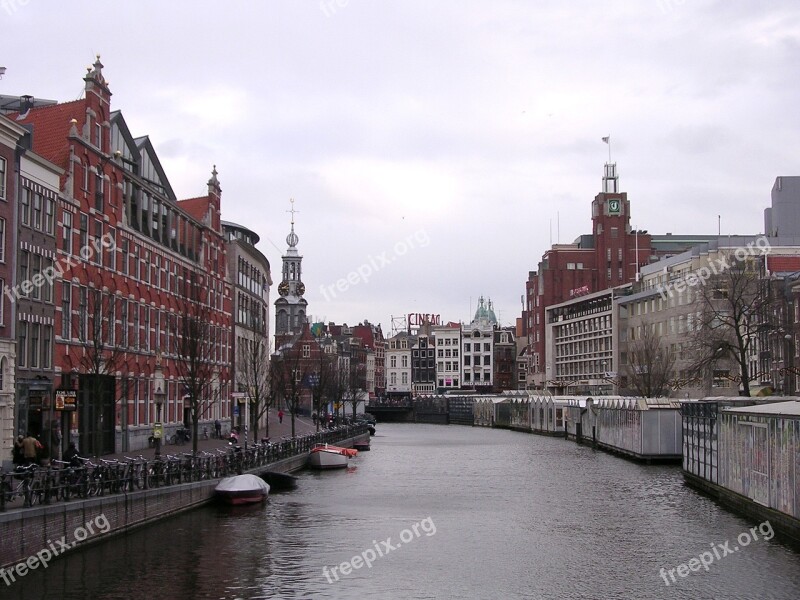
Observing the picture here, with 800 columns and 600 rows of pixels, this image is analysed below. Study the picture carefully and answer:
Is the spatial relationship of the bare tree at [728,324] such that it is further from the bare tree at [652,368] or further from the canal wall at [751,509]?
the bare tree at [652,368]

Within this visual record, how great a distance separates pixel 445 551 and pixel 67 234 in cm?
2820

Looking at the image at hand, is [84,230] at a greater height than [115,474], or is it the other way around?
[84,230]

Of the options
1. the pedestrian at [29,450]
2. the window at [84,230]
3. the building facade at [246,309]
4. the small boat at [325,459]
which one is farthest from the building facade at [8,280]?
the building facade at [246,309]

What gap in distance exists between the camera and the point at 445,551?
34.1 meters

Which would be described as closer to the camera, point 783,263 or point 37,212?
point 37,212

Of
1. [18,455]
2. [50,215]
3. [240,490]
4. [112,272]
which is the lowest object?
[240,490]

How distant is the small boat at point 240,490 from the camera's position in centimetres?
4519

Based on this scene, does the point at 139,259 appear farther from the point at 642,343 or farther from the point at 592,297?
the point at 592,297

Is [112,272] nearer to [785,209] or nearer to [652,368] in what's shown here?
[652,368]

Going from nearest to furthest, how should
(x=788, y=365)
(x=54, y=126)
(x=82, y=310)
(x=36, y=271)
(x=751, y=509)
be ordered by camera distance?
(x=751, y=509), (x=36, y=271), (x=82, y=310), (x=54, y=126), (x=788, y=365)

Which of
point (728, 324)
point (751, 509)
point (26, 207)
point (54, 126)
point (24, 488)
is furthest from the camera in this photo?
point (728, 324)

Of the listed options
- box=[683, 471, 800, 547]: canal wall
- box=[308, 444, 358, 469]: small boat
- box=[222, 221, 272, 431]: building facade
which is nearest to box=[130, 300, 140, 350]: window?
box=[308, 444, 358, 469]: small boat

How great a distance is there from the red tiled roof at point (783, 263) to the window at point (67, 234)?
73087 millimetres

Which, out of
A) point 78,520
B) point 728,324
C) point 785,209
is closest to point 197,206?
point 728,324
